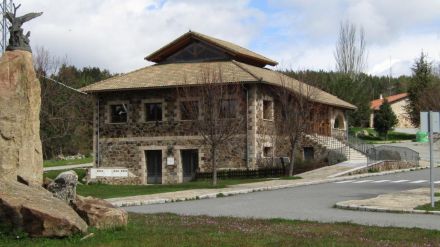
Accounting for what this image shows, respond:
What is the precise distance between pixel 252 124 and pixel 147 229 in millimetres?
24084

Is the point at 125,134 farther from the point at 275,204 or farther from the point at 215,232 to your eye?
the point at 215,232

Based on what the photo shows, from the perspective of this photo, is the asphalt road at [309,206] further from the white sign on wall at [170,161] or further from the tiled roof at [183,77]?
the white sign on wall at [170,161]

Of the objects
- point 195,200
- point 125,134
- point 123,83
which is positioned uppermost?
point 123,83

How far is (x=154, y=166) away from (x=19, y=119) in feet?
84.1

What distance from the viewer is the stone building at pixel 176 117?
3453cm

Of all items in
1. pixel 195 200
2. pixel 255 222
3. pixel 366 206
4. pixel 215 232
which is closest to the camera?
pixel 215 232

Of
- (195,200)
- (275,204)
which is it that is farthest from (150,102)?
(275,204)

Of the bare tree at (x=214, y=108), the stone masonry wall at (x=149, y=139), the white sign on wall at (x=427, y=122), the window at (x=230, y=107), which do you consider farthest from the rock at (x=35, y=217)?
the stone masonry wall at (x=149, y=139)

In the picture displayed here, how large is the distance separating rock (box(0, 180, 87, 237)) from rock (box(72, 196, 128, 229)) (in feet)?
2.31

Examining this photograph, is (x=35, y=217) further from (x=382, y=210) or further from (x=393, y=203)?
(x=393, y=203)

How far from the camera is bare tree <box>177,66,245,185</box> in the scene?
90.8 feet

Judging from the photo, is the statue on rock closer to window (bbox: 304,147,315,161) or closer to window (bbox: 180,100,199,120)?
window (bbox: 180,100,199,120)

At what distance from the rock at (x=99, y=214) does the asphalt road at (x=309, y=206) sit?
4924 mm

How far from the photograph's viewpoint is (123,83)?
124 feet
